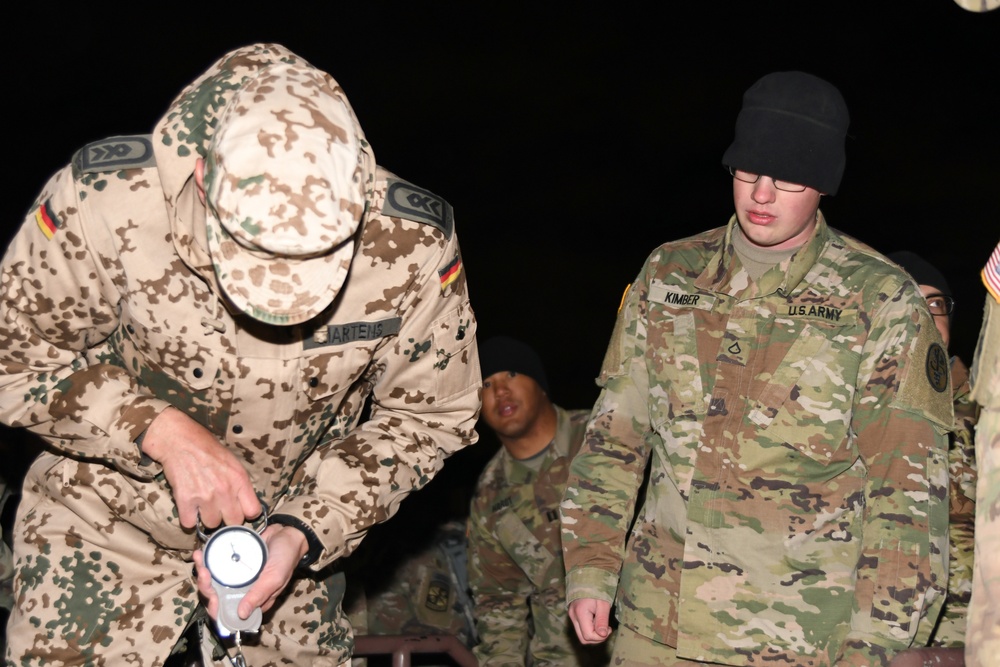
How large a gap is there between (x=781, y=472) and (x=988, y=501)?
3.87 feet

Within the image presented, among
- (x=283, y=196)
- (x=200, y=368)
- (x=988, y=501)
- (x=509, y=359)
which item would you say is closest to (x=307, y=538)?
(x=200, y=368)

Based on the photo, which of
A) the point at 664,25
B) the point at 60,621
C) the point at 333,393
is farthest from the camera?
the point at 664,25

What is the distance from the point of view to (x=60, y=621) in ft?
8.30

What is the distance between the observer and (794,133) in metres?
2.71

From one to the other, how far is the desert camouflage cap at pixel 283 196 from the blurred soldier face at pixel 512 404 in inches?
103

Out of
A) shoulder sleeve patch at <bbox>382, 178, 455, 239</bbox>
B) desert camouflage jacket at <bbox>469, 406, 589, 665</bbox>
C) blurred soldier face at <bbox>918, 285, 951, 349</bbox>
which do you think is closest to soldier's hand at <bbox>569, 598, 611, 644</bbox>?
shoulder sleeve patch at <bbox>382, 178, 455, 239</bbox>

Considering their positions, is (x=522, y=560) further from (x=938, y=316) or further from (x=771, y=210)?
(x=771, y=210)

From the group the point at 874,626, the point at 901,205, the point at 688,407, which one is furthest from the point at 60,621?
the point at 901,205

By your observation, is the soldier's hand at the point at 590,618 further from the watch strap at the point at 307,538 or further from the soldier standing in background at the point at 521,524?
the soldier standing in background at the point at 521,524

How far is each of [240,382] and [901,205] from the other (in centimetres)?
508

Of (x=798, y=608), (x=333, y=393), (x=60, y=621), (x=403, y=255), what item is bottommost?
(x=60, y=621)

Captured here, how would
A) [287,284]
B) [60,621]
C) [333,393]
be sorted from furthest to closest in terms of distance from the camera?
[333,393] < [60,621] < [287,284]

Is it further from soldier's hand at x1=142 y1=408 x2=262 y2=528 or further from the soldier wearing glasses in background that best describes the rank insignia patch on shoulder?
soldier's hand at x1=142 y1=408 x2=262 y2=528

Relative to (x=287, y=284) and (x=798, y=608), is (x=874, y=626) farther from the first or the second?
(x=287, y=284)
